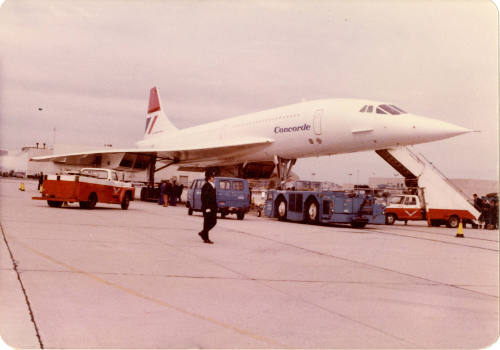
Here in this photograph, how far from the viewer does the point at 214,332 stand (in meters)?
4.39

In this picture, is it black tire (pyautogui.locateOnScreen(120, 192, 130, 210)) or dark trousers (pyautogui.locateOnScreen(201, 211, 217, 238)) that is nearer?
dark trousers (pyautogui.locateOnScreen(201, 211, 217, 238))

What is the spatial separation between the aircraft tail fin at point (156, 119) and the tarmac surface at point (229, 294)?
31.0m

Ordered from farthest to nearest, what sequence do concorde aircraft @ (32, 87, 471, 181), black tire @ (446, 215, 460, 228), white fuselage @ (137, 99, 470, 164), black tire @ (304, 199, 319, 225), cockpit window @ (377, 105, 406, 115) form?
black tire @ (446, 215, 460, 228) < cockpit window @ (377, 105, 406, 115) < black tire @ (304, 199, 319, 225) < concorde aircraft @ (32, 87, 471, 181) < white fuselage @ (137, 99, 470, 164)

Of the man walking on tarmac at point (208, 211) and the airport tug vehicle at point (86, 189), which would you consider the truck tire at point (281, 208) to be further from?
the man walking on tarmac at point (208, 211)

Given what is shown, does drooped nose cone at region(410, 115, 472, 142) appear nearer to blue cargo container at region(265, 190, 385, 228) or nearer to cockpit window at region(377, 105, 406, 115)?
cockpit window at region(377, 105, 406, 115)

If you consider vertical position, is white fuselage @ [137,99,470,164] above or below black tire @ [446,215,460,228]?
above

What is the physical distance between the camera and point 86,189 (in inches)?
701

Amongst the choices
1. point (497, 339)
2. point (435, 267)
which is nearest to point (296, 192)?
point (435, 267)

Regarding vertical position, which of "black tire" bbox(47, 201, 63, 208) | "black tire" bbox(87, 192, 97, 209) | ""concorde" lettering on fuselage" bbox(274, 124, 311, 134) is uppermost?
""concorde" lettering on fuselage" bbox(274, 124, 311, 134)

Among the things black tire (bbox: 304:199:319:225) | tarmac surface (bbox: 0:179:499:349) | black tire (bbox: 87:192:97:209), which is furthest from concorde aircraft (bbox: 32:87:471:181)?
black tire (bbox: 87:192:97:209)

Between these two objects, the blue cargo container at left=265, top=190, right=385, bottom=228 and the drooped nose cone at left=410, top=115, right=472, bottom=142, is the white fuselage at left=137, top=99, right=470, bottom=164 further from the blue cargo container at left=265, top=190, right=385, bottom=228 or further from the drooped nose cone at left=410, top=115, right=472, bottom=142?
the blue cargo container at left=265, top=190, right=385, bottom=228

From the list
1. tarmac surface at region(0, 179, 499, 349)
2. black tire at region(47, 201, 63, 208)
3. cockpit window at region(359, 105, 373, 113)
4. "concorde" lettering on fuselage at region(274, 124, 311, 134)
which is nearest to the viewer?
tarmac surface at region(0, 179, 499, 349)

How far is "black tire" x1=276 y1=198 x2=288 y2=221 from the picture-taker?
1973cm

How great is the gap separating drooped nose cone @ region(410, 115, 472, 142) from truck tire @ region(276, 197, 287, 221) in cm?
568
